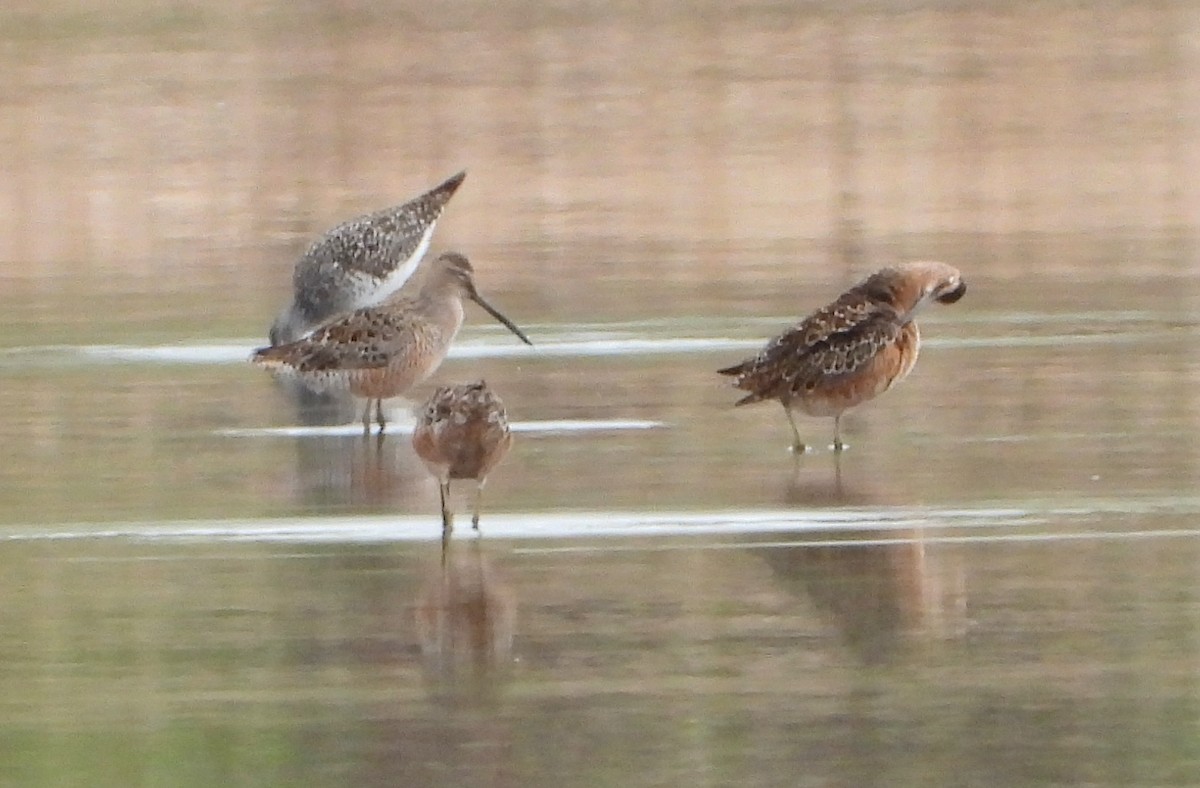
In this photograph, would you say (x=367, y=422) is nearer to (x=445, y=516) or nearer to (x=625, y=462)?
(x=625, y=462)

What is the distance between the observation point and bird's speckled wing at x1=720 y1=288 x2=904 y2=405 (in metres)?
11.7

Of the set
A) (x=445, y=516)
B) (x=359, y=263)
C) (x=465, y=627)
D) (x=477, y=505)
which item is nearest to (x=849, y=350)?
(x=477, y=505)

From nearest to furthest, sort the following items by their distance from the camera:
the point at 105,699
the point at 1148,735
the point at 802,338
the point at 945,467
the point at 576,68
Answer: the point at 1148,735
the point at 105,699
the point at 945,467
the point at 802,338
the point at 576,68

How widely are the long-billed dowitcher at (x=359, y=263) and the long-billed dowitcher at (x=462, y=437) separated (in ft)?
15.9

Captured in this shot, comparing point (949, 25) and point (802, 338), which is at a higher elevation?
point (949, 25)

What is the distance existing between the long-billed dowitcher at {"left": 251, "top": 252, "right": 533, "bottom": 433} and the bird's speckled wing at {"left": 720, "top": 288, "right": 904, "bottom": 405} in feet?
4.60

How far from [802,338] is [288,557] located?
10.4ft

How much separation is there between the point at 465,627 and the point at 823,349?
3.70 metres

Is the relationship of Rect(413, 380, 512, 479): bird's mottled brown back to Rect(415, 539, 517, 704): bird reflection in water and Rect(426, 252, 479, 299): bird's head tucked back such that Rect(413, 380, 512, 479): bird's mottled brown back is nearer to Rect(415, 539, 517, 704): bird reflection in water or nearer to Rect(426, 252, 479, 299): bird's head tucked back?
Rect(415, 539, 517, 704): bird reflection in water

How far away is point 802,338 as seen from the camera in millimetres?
11961

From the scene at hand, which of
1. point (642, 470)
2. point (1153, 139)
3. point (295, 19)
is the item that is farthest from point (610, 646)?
point (295, 19)

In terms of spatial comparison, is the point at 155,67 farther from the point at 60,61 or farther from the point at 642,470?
the point at 642,470

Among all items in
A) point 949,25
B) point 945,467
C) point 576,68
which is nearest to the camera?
point 945,467

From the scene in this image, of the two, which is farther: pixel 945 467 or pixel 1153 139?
pixel 1153 139
